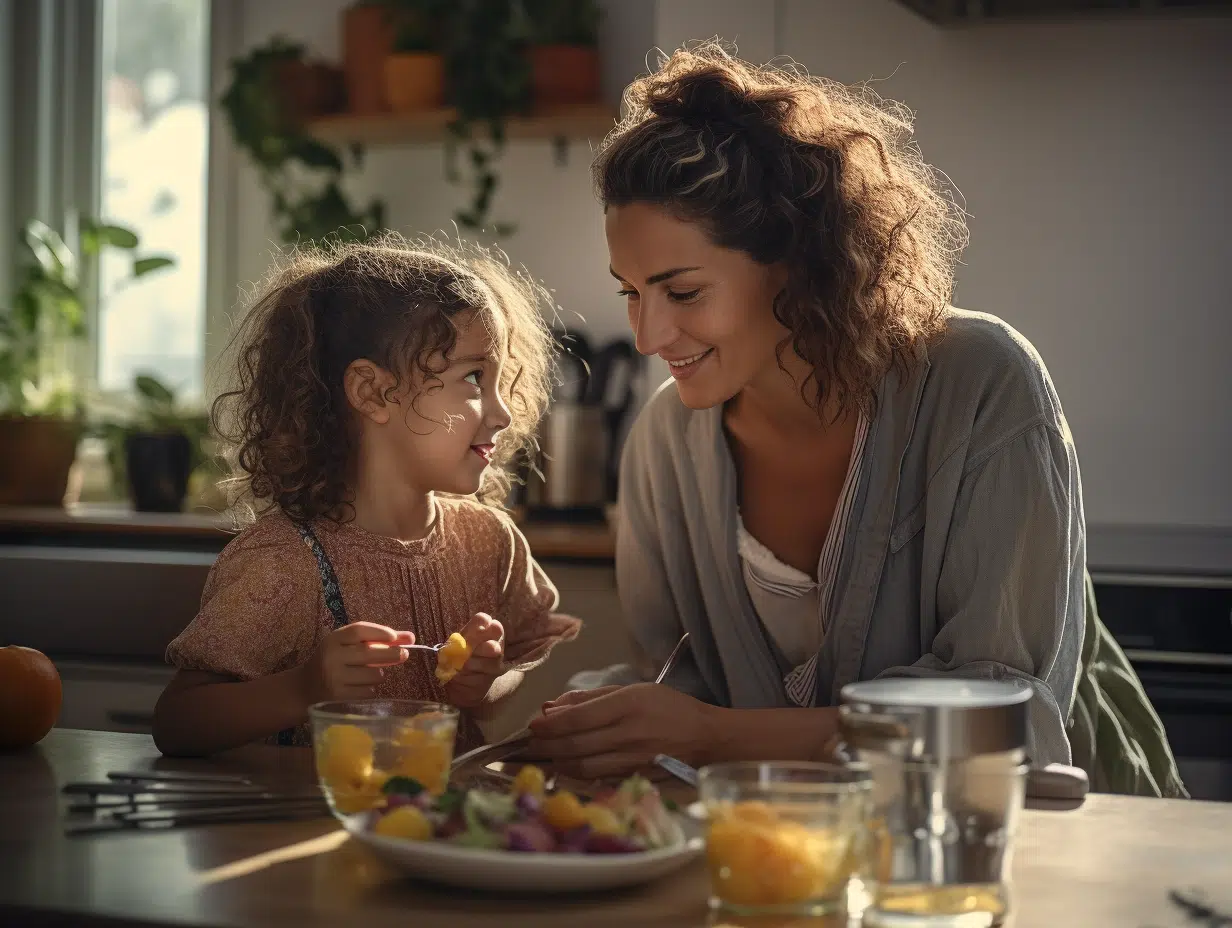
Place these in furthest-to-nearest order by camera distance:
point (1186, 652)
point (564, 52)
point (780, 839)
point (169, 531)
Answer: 1. point (564, 52)
2. point (169, 531)
3. point (1186, 652)
4. point (780, 839)

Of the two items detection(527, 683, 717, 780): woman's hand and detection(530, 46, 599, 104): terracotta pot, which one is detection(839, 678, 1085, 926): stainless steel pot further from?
detection(530, 46, 599, 104): terracotta pot

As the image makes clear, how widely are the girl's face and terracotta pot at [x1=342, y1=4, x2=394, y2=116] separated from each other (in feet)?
6.00

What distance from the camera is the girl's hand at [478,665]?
1.37 metres

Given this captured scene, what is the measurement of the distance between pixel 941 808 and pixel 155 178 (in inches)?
136

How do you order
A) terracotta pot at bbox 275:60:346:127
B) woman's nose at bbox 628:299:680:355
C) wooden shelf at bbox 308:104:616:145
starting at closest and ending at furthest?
woman's nose at bbox 628:299:680:355 → wooden shelf at bbox 308:104:616:145 → terracotta pot at bbox 275:60:346:127

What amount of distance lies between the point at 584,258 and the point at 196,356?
114cm

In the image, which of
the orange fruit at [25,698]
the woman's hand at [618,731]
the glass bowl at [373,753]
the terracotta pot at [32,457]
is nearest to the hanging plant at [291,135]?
the terracotta pot at [32,457]

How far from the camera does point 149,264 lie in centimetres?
351

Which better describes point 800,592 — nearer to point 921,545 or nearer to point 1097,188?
point 921,545

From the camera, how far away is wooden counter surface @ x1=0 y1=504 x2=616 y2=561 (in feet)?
8.45

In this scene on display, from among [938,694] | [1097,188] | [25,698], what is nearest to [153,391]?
[1097,188]

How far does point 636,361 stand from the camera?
10.6 feet

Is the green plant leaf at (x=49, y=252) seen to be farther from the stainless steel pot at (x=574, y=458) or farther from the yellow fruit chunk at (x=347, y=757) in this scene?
the yellow fruit chunk at (x=347, y=757)

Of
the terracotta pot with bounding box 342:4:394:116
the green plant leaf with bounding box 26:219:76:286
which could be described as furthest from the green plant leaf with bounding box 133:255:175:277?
the terracotta pot with bounding box 342:4:394:116
